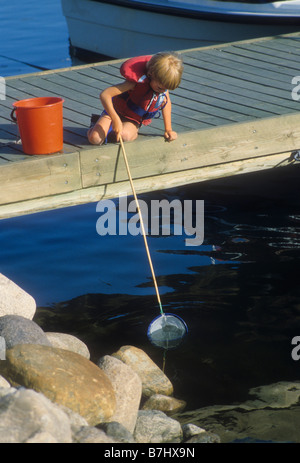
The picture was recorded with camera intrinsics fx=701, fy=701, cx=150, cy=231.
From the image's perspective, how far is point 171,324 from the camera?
17.0 feet

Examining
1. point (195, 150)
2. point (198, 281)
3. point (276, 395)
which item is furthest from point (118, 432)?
point (198, 281)

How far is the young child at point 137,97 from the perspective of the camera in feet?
15.4

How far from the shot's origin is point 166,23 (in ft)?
36.3

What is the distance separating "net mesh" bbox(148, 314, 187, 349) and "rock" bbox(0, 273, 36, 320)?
35.4 inches

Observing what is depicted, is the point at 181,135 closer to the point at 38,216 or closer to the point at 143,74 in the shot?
the point at 143,74

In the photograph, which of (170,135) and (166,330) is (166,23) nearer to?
(170,135)

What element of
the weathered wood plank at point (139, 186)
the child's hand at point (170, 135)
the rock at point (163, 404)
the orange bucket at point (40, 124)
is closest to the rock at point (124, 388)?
the rock at point (163, 404)

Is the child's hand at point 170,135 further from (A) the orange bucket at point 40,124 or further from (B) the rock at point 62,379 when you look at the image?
(B) the rock at point 62,379

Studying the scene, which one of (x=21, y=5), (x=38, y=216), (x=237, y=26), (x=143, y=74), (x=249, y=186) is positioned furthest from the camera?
(x=21, y=5)

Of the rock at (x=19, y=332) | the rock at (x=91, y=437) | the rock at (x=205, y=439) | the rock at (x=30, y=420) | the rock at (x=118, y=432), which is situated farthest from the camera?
the rock at (x=19, y=332)

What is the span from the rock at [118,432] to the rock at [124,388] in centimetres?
23

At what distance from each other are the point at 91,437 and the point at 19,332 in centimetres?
111
